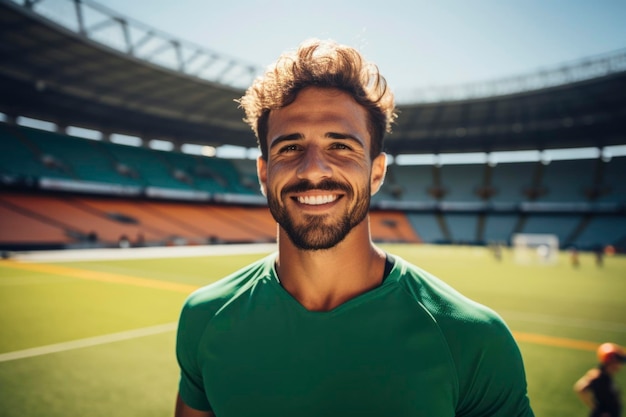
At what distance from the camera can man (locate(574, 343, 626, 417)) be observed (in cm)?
388

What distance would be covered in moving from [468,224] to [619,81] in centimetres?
2191

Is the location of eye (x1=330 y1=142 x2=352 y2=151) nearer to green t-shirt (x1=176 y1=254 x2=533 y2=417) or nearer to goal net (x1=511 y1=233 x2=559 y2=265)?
green t-shirt (x1=176 y1=254 x2=533 y2=417)

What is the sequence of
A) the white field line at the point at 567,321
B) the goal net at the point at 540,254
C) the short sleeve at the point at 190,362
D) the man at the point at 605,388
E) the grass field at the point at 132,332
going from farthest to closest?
1. the goal net at the point at 540,254
2. the white field line at the point at 567,321
3. the grass field at the point at 132,332
4. the man at the point at 605,388
5. the short sleeve at the point at 190,362

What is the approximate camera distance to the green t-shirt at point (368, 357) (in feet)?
4.98

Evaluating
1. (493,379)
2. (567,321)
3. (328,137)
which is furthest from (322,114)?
(567,321)

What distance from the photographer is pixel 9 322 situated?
822cm

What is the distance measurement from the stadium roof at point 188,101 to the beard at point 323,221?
84.3 ft

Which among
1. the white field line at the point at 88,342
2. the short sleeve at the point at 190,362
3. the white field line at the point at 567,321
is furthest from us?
the white field line at the point at 567,321

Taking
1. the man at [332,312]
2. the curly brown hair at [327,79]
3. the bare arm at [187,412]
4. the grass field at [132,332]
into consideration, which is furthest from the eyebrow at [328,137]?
the grass field at [132,332]

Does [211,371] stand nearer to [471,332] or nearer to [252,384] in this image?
[252,384]

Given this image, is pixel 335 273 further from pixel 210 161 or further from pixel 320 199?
pixel 210 161

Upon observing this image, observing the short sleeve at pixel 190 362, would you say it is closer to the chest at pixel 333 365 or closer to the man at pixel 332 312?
the man at pixel 332 312

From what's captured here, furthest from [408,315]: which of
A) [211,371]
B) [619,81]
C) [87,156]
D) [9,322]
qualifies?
[87,156]

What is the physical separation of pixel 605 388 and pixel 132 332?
7.54 meters
